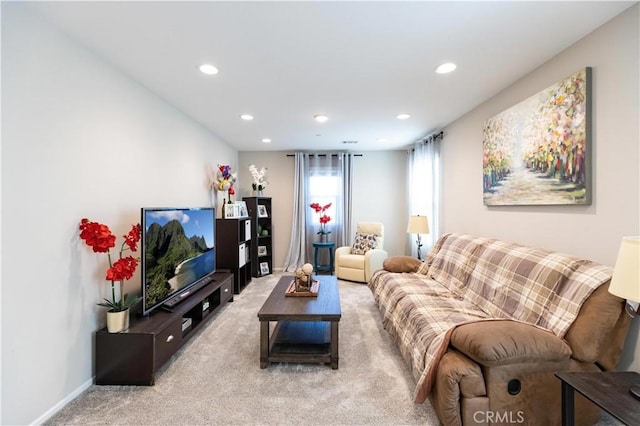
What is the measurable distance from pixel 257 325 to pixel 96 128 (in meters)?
2.29

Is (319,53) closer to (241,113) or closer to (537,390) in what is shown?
(241,113)

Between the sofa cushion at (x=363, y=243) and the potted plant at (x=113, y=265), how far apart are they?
3.48 m

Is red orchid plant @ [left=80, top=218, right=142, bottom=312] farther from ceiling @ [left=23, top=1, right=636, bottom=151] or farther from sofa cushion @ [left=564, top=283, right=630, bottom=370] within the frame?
sofa cushion @ [left=564, top=283, right=630, bottom=370]

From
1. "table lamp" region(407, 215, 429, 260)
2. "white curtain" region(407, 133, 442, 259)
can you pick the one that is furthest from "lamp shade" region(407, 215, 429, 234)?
"white curtain" region(407, 133, 442, 259)

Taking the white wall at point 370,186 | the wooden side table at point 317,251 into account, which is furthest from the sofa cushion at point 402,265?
the white wall at point 370,186

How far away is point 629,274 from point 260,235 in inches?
180

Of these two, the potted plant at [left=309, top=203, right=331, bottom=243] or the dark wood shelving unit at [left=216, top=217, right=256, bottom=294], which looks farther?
the potted plant at [left=309, top=203, right=331, bottom=243]

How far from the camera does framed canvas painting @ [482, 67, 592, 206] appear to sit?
187 cm

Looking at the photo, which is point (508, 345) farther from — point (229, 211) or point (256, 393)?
point (229, 211)

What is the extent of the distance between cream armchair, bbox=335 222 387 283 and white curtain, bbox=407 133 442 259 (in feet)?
2.26

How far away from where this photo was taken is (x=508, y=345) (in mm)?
1443

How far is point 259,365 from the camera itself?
7.36ft

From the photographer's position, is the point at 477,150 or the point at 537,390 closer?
the point at 537,390

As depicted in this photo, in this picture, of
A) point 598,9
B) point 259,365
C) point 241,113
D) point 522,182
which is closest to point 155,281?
point 259,365
